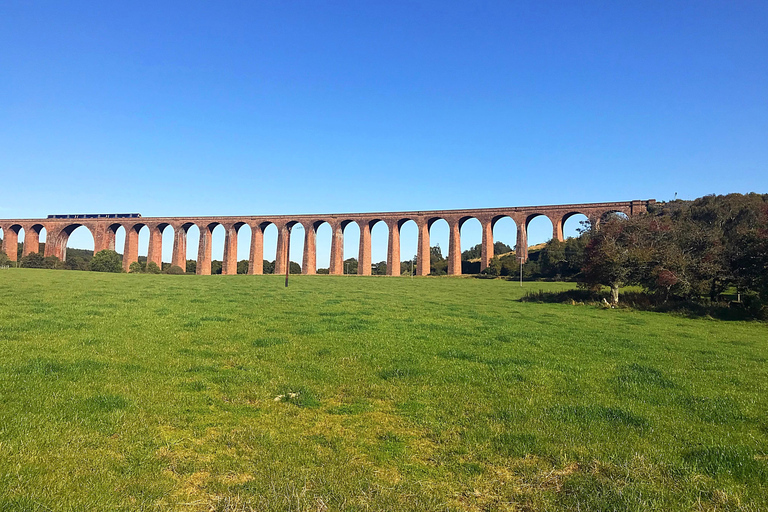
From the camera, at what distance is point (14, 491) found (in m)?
3.46

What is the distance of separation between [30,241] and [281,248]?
58386mm

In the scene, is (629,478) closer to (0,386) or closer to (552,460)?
(552,460)

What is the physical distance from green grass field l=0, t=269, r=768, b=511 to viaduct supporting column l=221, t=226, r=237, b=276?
80.5 metres

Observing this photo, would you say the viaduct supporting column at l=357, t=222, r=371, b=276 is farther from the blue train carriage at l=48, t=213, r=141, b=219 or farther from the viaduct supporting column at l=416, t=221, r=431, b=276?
the blue train carriage at l=48, t=213, r=141, b=219

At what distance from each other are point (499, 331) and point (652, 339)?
4538 millimetres

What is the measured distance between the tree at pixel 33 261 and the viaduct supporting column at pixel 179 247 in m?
23.0

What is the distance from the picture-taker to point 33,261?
83.1m

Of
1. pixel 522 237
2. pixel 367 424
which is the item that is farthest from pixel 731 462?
pixel 522 237

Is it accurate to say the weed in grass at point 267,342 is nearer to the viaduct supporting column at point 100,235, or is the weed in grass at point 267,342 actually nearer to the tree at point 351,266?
the viaduct supporting column at point 100,235

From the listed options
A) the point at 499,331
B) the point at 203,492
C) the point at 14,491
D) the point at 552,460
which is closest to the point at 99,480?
the point at 14,491

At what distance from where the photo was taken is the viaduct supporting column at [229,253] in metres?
88.6

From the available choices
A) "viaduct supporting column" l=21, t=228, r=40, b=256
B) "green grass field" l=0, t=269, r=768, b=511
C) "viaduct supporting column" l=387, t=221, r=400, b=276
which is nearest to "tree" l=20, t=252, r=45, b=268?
"viaduct supporting column" l=21, t=228, r=40, b=256

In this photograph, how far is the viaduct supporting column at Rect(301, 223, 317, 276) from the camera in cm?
8537

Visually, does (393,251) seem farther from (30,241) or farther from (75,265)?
(30,241)
